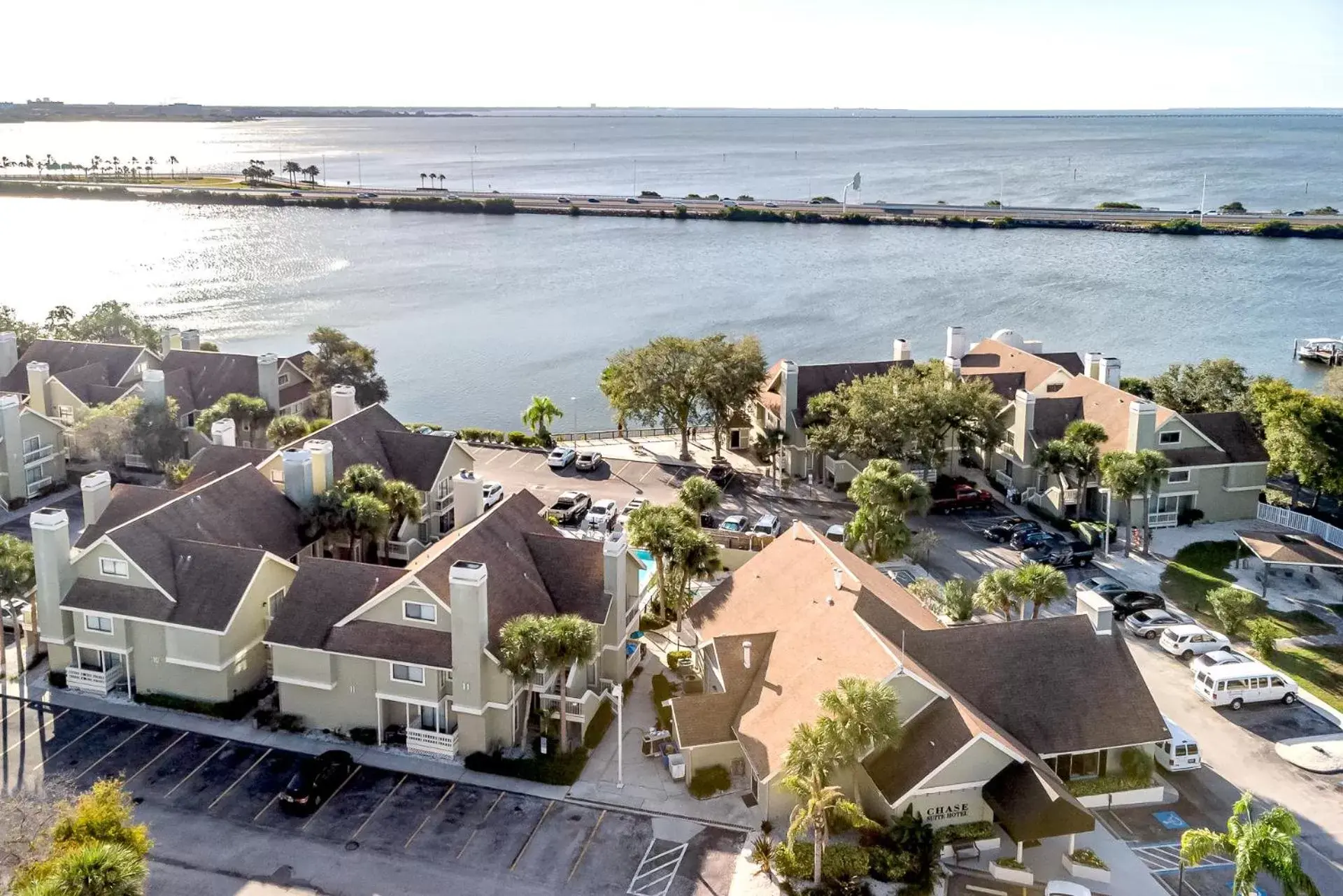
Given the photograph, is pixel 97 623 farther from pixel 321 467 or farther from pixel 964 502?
pixel 964 502

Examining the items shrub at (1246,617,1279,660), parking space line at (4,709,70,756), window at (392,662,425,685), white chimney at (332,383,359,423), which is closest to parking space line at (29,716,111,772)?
parking space line at (4,709,70,756)

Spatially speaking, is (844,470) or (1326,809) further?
(844,470)

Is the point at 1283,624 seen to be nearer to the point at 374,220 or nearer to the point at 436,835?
the point at 436,835

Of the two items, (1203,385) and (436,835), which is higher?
(1203,385)

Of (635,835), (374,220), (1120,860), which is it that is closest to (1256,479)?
(1120,860)

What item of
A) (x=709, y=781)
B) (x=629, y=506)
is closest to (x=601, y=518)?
(x=629, y=506)
